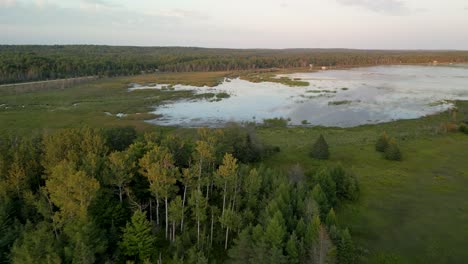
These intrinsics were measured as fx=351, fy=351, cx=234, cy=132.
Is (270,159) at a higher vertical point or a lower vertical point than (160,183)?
lower

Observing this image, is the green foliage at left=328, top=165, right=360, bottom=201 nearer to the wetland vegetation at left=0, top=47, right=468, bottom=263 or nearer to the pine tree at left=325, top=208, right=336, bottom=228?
the wetland vegetation at left=0, top=47, right=468, bottom=263

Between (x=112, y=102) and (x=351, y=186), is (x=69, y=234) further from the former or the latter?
(x=112, y=102)

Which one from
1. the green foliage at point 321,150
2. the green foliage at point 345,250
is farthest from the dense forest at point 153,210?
the green foliage at point 321,150

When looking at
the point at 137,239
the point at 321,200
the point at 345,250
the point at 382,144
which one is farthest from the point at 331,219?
the point at 382,144

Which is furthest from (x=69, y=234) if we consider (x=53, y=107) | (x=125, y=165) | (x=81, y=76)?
(x=81, y=76)

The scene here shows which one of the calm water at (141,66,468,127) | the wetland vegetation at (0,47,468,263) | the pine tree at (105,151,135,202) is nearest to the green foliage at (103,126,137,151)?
the wetland vegetation at (0,47,468,263)

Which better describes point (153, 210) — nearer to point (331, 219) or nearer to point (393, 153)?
point (331, 219)
